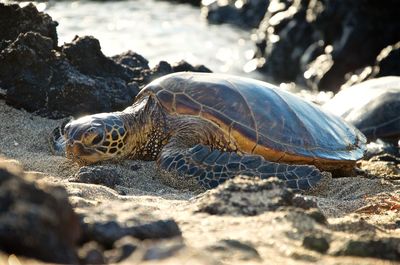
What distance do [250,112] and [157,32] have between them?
14906 millimetres

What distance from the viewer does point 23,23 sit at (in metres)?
6.99

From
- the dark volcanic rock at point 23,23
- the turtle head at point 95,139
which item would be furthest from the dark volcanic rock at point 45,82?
the turtle head at point 95,139

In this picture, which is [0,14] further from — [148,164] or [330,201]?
[330,201]

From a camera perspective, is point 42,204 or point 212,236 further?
point 212,236

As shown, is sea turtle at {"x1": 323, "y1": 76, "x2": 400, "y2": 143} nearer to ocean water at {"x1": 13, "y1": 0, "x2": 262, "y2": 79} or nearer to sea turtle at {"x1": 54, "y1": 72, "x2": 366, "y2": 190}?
sea turtle at {"x1": 54, "y1": 72, "x2": 366, "y2": 190}

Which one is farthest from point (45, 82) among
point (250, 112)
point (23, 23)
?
point (250, 112)

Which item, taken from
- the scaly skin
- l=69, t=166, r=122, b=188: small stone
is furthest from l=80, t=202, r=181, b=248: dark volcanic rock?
the scaly skin

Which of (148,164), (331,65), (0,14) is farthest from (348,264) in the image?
(331,65)

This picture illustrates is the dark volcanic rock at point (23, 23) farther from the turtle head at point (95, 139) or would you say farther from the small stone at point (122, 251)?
the small stone at point (122, 251)

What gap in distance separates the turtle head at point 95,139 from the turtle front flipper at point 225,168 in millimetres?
386

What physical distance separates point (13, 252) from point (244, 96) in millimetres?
3528

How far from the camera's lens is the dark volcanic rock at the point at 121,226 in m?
2.26

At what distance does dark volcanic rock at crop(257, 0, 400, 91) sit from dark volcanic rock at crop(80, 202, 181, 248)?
1301 centimetres

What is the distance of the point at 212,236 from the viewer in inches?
96.3
